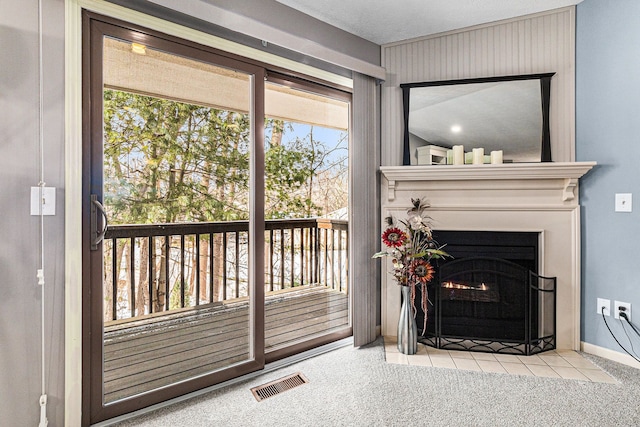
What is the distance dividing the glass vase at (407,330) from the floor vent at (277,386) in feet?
2.72

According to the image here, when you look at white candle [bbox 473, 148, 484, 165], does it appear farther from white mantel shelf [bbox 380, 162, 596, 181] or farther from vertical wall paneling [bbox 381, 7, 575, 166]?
vertical wall paneling [bbox 381, 7, 575, 166]

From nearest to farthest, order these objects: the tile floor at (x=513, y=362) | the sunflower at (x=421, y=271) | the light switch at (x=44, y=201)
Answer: the light switch at (x=44, y=201)
the tile floor at (x=513, y=362)
the sunflower at (x=421, y=271)

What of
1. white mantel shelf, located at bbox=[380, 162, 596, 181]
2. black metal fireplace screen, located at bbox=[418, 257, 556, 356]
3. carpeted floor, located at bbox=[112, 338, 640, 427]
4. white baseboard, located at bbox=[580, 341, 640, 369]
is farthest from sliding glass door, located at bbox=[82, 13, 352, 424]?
white baseboard, located at bbox=[580, 341, 640, 369]

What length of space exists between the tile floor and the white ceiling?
2540 mm

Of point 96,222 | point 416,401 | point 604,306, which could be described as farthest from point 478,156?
point 96,222

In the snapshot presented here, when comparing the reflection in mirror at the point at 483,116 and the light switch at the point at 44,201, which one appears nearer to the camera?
the light switch at the point at 44,201

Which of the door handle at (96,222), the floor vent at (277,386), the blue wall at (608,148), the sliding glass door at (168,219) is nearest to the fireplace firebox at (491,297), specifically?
the blue wall at (608,148)

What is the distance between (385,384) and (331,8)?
8.45 ft

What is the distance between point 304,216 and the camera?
3096mm

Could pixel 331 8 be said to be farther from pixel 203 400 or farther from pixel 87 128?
pixel 203 400

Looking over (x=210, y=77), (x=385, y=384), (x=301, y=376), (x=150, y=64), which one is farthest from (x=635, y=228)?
(x=150, y=64)

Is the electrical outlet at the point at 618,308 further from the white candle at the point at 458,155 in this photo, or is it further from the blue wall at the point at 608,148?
the white candle at the point at 458,155

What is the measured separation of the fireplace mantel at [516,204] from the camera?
2773mm

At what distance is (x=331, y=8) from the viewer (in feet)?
8.53
